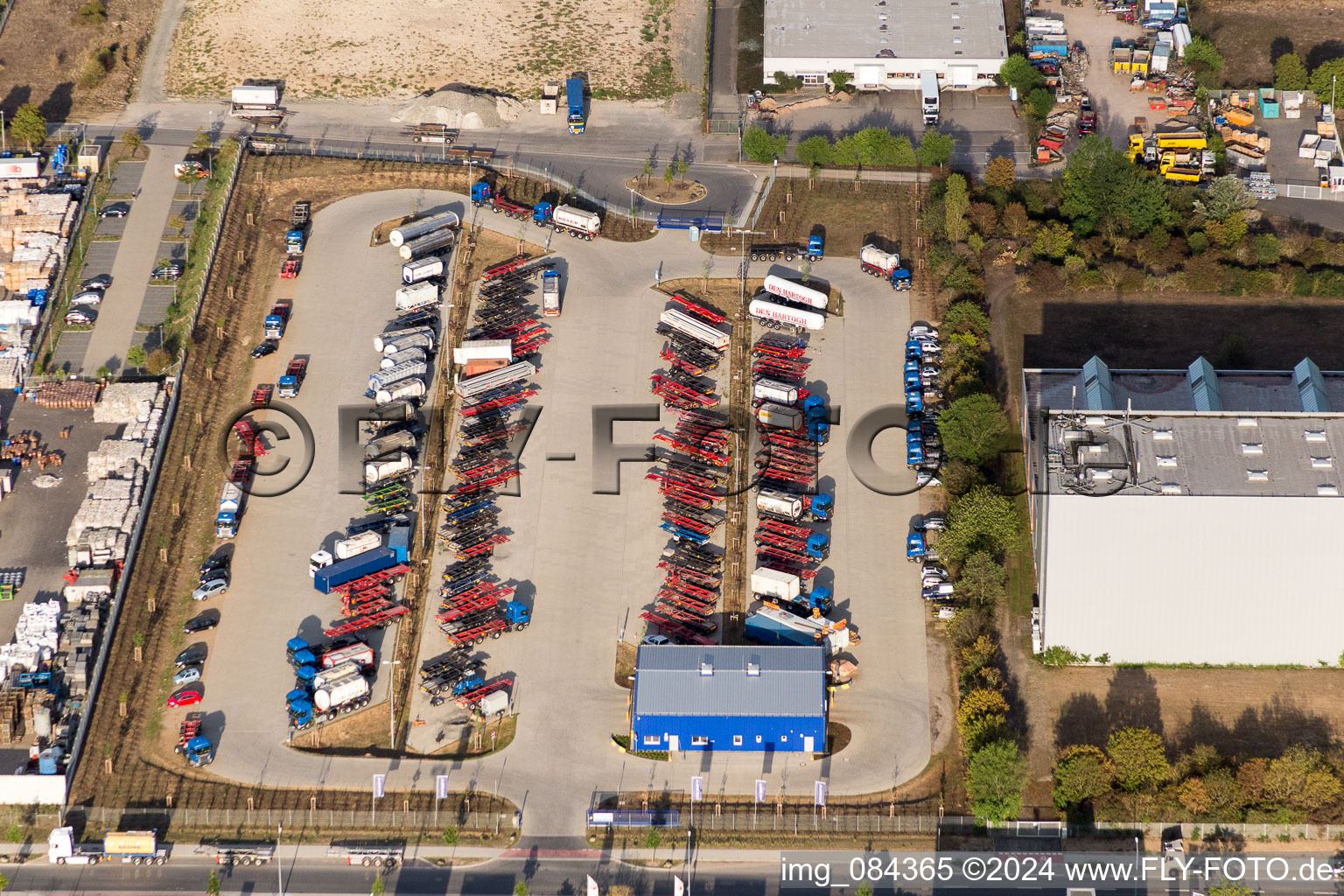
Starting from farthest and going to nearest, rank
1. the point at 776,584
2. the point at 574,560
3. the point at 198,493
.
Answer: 1. the point at 198,493
2. the point at 574,560
3. the point at 776,584

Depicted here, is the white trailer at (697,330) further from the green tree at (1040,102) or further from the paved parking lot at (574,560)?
the green tree at (1040,102)

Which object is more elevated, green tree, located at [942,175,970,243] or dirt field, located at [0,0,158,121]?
dirt field, located at [0,0,158,121]

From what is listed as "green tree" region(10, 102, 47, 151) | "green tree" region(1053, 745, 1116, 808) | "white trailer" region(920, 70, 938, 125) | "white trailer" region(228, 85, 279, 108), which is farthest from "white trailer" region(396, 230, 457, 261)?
"green tree" region(1053, 745, 1116, 808)

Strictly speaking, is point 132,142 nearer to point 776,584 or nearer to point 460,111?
point 460,111

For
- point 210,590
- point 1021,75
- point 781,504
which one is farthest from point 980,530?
point 1021,75

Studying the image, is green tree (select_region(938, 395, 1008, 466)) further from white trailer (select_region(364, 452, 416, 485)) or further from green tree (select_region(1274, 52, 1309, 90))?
green tree (select_region(1274, 52, 1309, 90))
